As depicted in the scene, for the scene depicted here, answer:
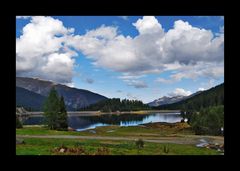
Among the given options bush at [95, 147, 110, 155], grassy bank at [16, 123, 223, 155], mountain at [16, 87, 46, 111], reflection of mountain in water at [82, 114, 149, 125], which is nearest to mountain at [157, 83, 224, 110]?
grassy bank at [16, 123, 223, 155]

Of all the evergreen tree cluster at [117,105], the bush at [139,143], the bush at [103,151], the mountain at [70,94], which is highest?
the mountain at [70,94]

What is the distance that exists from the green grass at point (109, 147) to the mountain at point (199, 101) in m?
0.39

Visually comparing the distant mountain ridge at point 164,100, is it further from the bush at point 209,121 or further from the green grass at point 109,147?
the green grass at point 109,147

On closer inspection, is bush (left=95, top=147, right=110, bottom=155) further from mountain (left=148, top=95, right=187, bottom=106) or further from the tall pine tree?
mountain (left=148, top=95, right=187, bottom=106)

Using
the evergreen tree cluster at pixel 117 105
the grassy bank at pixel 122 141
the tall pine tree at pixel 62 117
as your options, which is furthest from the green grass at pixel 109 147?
the evergreen tree cluster at pixel 117 105

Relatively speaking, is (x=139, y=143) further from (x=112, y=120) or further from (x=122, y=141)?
(x=112, y=120)

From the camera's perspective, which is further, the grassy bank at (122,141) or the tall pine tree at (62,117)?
the tall pine tree at (62,117)

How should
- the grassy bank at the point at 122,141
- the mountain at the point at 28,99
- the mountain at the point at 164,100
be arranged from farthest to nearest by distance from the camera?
the mountain at the point at 164,100 < the grassy bank at the point at 122,141 < the mountain at the point at 28,99

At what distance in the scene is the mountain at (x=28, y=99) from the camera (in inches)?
143

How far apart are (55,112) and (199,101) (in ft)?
4.82

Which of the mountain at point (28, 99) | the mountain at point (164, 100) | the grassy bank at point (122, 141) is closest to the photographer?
the mountain at point (28, 99)
